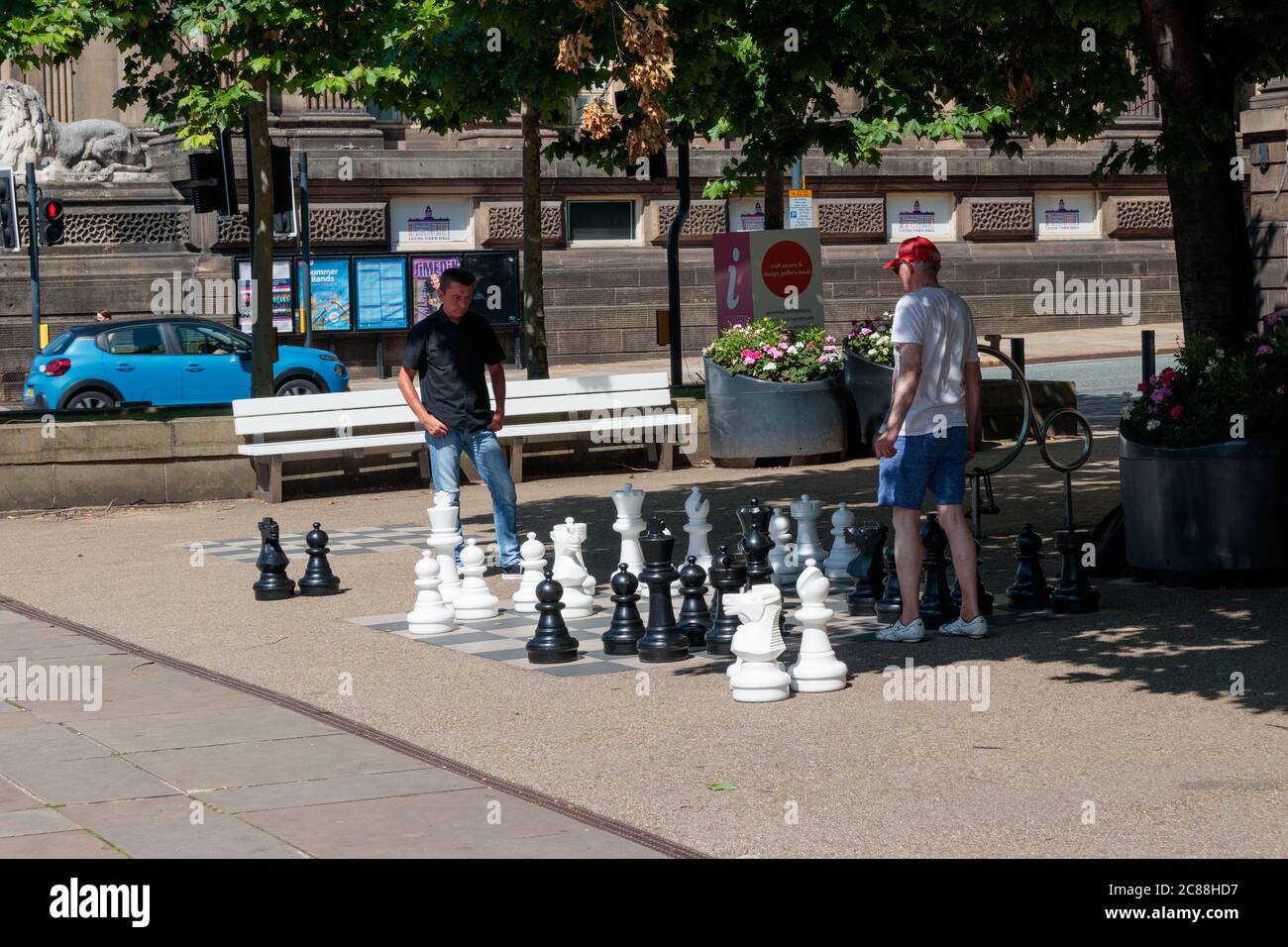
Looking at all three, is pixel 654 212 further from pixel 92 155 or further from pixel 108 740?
pixel 108 740

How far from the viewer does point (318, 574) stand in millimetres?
10703

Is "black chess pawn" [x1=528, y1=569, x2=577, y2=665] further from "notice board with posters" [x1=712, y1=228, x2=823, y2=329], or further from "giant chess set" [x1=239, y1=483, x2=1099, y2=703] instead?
"notice board with posters" [x1=712, y1=228, x2=823, y2=329]

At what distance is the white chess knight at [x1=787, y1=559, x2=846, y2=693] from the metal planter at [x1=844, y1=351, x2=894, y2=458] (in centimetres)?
911

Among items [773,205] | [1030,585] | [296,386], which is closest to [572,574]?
[1030,585]

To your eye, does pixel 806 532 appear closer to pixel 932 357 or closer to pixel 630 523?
pixel 630 523

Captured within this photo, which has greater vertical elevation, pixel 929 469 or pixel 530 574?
pixel 929 469

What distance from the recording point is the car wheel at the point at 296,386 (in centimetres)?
2509

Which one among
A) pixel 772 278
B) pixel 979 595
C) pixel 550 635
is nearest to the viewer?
pixel 550 635

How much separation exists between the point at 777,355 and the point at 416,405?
6.25 m

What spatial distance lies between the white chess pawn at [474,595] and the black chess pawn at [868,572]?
1918 millimetres

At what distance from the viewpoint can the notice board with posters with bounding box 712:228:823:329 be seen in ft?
59.0

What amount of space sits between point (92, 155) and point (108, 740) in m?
25.6

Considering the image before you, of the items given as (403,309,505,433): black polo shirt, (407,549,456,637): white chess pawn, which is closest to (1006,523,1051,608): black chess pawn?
(407,549,456,637): white chess pawn
